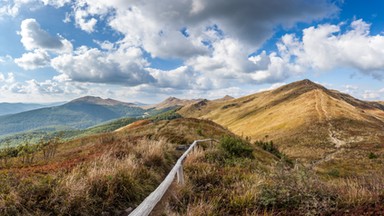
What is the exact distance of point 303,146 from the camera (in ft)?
259

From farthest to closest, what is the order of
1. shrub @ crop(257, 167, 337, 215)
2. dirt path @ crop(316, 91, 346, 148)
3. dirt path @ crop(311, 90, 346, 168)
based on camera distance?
dirt path @ crop(316, 91, 346, 148), dirt path @ crop(311, 90, 346, 168), shrub @ crop(257, 167, 337, 215)

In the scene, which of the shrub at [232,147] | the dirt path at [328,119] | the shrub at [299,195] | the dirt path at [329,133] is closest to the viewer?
the shrub at [299,195]

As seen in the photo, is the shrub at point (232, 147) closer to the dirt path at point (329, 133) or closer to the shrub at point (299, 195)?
the shrub at point (299, 195)

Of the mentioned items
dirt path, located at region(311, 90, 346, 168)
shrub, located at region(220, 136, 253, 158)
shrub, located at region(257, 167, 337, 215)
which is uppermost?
shrub, located at region(257, 167, 337, 215)

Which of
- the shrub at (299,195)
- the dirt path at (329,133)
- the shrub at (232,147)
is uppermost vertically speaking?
the shrub at (299,195)

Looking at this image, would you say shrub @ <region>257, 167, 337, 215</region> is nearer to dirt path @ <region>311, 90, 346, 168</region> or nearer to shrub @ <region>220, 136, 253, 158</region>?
shrub @ <region>220, 136, 253, 158</region>

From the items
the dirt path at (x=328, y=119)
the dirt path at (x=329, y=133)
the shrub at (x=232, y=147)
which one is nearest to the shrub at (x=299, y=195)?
the shrub at (x=232, y=147)

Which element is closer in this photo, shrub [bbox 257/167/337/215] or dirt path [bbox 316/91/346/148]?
shrub [bbox 257/167/337/215]

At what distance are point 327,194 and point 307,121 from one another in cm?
10201

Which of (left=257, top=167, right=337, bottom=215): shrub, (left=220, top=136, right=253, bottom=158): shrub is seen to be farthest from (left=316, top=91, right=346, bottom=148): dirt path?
(left=257, top=167, right=337, bottom=215): shrub

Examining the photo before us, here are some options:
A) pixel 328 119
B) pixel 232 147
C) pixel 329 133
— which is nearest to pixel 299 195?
pixel 232 147

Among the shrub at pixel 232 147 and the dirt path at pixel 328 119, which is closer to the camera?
the shrub at pixel 232 147

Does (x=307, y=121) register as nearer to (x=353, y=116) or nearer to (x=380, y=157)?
(x=353, y=116)

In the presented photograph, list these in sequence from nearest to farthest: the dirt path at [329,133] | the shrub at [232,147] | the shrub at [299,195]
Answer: the shrub at [299,195] < the shrub at [232,147] < the dirt path at [329,133]
